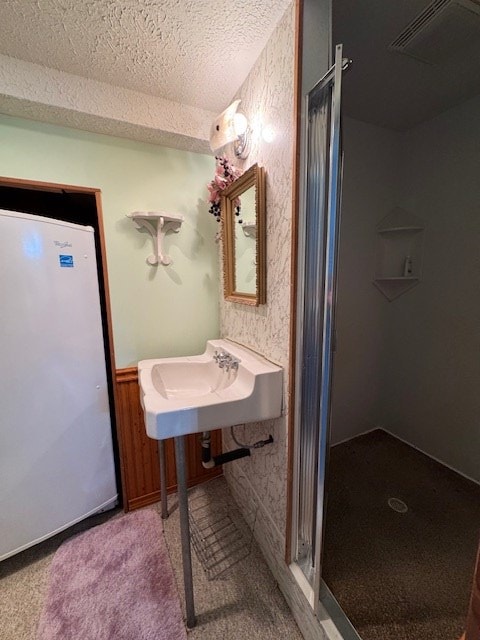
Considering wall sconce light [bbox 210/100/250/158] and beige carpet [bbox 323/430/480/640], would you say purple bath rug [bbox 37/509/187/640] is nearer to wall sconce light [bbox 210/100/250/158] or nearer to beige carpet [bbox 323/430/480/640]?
beige carpet [bbox 323/430/480/640]

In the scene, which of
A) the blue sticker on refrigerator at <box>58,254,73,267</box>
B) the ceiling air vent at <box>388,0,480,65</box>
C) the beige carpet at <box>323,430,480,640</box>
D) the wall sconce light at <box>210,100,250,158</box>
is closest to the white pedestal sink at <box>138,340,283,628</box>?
the beige carpet at <box>323,430,480,640</box>

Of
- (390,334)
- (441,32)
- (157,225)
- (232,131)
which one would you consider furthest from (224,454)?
(441,32)

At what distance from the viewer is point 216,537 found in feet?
4.85

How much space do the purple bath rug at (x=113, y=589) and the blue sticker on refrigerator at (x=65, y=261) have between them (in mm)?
1511

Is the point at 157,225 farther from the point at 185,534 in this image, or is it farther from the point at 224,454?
the point at 185,534

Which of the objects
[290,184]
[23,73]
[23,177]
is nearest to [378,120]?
[290,184]

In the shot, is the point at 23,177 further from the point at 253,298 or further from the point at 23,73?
the point at 253,298

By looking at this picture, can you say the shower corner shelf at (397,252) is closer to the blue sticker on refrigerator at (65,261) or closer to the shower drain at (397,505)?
the shower drain at (397,505)

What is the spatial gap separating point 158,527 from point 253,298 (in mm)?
1450

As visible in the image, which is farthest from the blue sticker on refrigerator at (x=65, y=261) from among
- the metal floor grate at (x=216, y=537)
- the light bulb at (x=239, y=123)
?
the metal floor grate at (x=216, y=537)

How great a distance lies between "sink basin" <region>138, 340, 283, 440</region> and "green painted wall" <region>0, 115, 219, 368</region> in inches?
11.1

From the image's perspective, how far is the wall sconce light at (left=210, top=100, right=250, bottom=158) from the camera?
4.13 feet

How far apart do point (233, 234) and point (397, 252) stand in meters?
1.39

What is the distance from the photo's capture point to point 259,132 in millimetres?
1197
